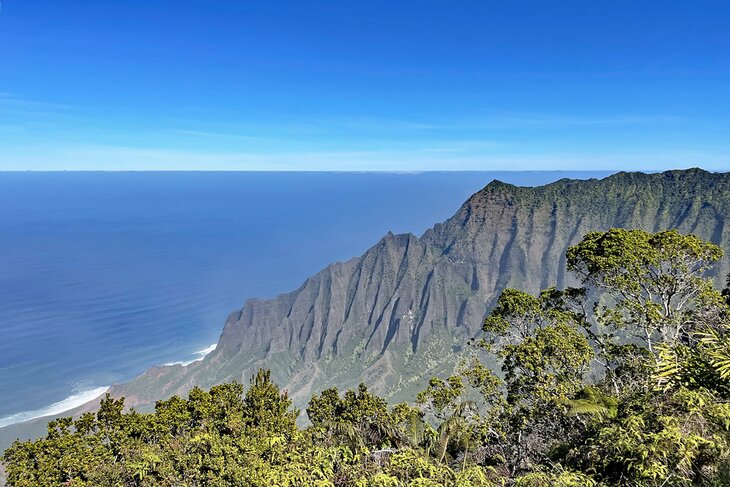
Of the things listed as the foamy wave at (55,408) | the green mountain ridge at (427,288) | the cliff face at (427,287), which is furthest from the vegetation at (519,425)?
the foamy wave at (55,408)

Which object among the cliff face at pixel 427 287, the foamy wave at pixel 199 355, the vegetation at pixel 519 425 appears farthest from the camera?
the foamy wave at pixel 199 355

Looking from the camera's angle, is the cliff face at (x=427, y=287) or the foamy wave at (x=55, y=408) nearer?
the foamy wave at (x=55, y=408)

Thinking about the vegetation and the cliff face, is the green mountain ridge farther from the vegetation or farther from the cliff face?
the vegetation

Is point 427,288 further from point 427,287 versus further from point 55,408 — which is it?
point 55,408

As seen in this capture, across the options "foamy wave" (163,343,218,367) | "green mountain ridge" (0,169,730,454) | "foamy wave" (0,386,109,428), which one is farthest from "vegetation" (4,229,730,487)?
"foamy wave" (163,343,218,367)

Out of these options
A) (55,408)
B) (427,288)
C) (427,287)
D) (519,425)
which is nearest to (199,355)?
(55,408)

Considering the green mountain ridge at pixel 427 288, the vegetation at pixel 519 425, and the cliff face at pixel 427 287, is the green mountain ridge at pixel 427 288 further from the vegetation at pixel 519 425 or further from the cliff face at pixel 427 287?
the vegetation at pixel 519 425

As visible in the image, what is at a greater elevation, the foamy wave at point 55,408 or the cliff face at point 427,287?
the cliff face at point 427,287
